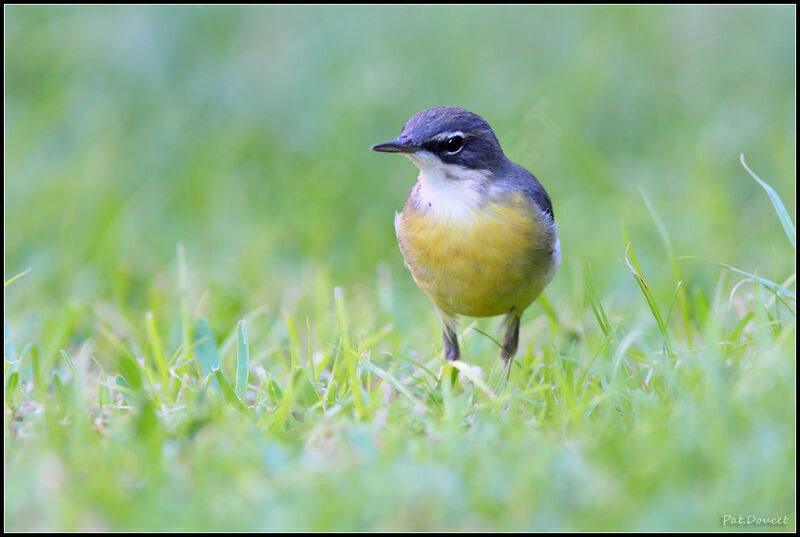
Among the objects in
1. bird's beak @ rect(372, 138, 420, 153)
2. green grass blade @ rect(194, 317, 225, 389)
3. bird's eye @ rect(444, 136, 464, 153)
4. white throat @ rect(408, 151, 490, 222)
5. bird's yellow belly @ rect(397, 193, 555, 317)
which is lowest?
green grass blade @ rect(194, 317, 225, 389)

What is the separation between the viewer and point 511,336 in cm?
567

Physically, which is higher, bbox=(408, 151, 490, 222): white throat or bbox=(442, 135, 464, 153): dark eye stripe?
bbox=(442, 135, 464, 153): dark eye stripe

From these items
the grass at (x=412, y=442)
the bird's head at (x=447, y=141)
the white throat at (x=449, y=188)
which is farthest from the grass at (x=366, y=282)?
the bird's head at (x=447, y=141)

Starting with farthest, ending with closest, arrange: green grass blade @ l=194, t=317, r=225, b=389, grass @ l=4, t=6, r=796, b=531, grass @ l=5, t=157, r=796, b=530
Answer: green grass blade @ l=194, t=317, r=225, b=389 < grass @ l=4, t=6, r=796, b=531 < grass @ l=5, t=157, r=796, b=530

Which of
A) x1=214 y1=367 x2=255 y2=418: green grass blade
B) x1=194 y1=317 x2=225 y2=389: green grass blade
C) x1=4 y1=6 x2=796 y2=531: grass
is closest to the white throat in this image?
x1=4 y1=6 x2=796 y2=531: grass

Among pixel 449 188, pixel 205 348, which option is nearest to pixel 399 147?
pixel 449 188

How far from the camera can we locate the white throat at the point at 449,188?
501cm

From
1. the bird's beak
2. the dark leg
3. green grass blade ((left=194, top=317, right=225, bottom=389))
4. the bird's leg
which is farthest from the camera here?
the dark leg

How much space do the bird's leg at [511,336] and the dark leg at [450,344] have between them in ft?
Result: 0.87

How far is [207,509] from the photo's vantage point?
313cm

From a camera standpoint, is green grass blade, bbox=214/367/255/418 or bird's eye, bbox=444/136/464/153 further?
bird's eye, bbox=444/136/464/153

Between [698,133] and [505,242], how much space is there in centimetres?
509

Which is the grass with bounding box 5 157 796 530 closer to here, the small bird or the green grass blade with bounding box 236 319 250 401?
the green grass blade with bounding box 236 319 250 401

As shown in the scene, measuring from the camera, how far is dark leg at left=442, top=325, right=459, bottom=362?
18.6 ft
